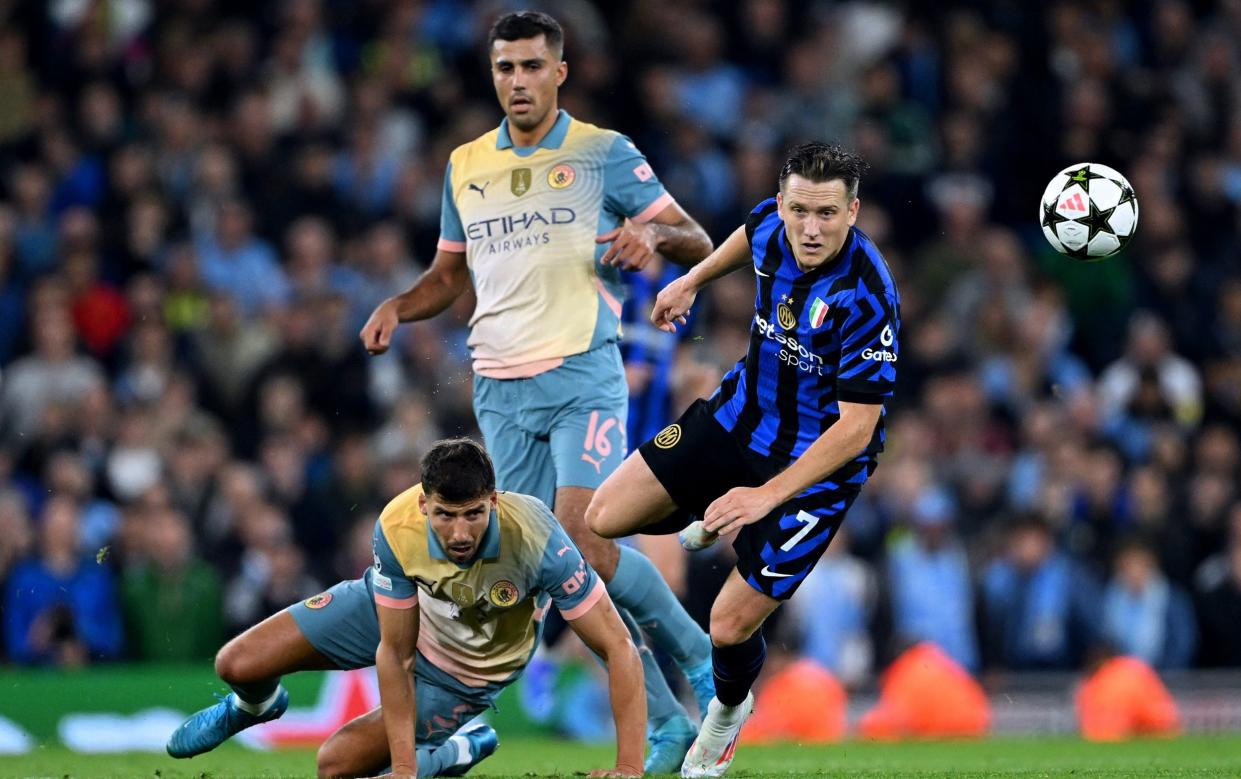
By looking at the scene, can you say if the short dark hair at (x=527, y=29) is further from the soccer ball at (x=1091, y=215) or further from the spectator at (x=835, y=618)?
the spectator at (x=835, y=618)

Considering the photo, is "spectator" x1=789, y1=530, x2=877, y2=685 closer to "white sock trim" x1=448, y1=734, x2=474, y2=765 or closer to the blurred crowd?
the blurred crowd

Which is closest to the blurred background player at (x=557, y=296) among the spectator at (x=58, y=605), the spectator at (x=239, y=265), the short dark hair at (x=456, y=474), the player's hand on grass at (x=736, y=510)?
the short dark hair at (x=456, y=474)

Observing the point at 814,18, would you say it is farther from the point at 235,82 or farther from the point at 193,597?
the point at 193,597

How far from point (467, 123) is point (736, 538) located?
7681 millimetres

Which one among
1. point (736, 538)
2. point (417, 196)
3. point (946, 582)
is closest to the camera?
point (736, 538)

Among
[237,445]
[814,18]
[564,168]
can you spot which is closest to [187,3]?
[237,445]

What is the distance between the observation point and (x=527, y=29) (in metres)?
8.32

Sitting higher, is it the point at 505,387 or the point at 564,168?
the point at 564,168

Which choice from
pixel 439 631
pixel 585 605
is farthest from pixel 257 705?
pixel 585 605

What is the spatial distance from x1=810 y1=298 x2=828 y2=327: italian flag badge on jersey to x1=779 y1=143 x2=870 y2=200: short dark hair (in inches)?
16.0

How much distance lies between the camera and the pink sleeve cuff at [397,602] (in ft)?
24.2

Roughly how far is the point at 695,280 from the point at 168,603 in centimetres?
544

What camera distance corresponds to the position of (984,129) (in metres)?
16.1

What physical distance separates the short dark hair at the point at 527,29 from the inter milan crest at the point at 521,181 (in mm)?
534
